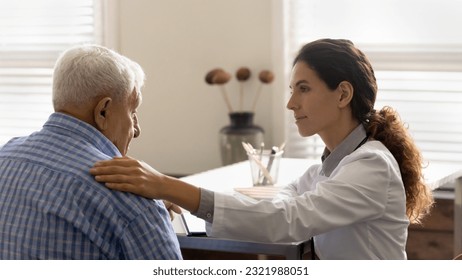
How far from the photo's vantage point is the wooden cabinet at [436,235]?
427 cm

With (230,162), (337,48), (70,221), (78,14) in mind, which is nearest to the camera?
(70,221)

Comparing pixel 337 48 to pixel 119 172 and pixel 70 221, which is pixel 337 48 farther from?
pixel 70 221

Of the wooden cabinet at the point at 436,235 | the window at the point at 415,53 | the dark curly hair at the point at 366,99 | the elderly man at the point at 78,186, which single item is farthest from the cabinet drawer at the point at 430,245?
the elderly man at the point at 78,186

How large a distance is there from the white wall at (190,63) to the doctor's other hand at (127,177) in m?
2.76

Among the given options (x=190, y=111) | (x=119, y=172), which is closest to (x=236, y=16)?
(x=190, y=111)

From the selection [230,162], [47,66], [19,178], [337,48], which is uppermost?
[337,48]

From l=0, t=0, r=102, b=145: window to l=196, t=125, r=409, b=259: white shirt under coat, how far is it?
2981 mm

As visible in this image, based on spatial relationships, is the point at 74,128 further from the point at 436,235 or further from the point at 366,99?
the point at 436,235

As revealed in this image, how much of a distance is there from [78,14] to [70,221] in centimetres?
339

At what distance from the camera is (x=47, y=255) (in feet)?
5.70

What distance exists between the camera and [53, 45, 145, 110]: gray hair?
181 centimetres

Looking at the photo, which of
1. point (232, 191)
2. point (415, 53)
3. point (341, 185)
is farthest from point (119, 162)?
point (415, 53)

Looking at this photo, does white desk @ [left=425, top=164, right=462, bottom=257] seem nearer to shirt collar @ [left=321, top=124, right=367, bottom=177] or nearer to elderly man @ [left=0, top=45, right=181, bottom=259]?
shirt collar @ [left=321, top=124, right=367, bottom=177]

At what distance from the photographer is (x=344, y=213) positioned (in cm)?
205
